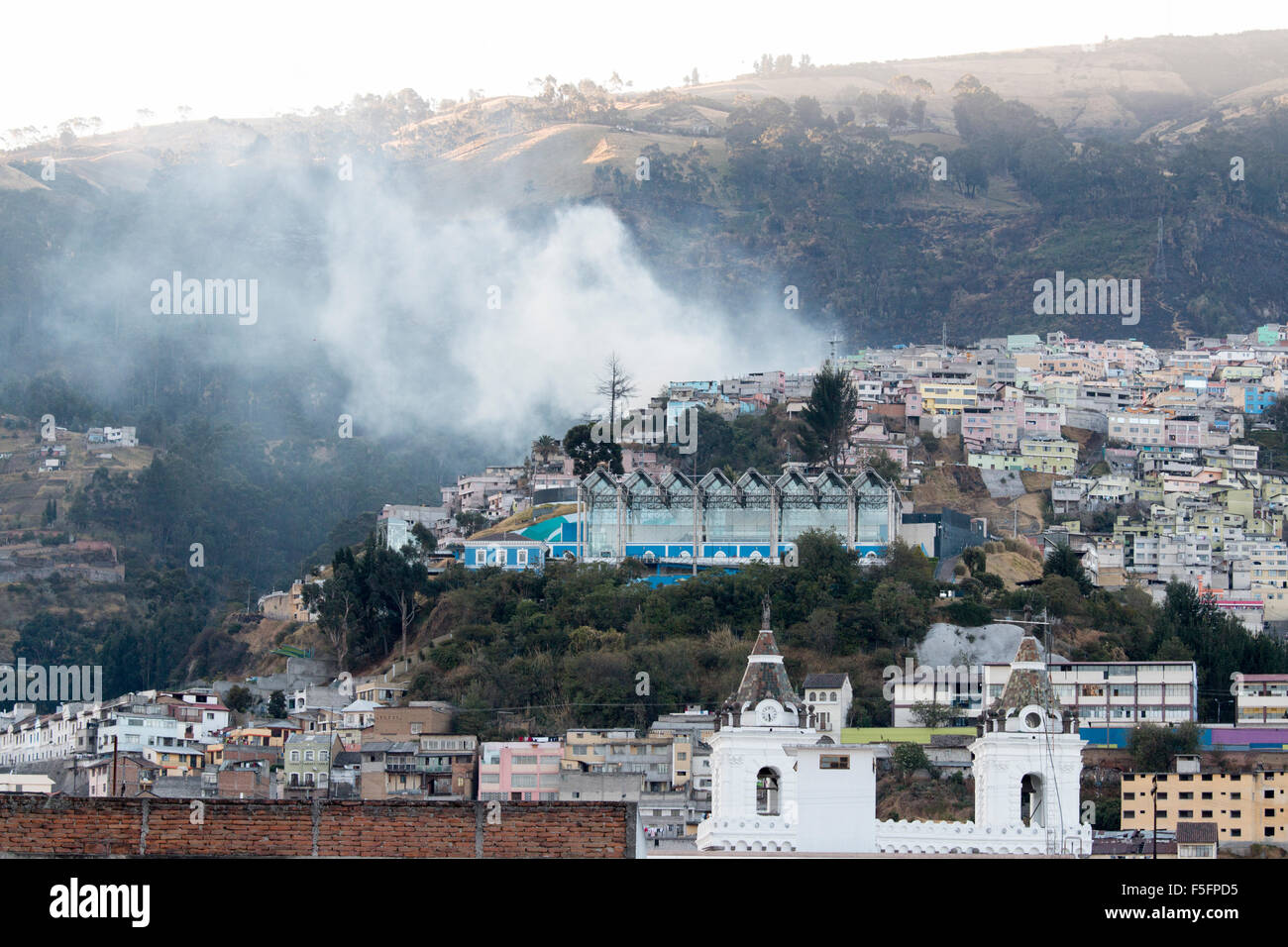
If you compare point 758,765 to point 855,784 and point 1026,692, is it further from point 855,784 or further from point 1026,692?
point 1026,692

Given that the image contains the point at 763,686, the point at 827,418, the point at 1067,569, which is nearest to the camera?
the point at 763,686

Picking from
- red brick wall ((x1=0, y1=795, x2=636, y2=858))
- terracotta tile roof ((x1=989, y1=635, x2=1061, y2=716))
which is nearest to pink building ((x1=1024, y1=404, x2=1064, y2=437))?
terracotta tile roof ((x1=989, y1=635, x2=1061, y2=716))
